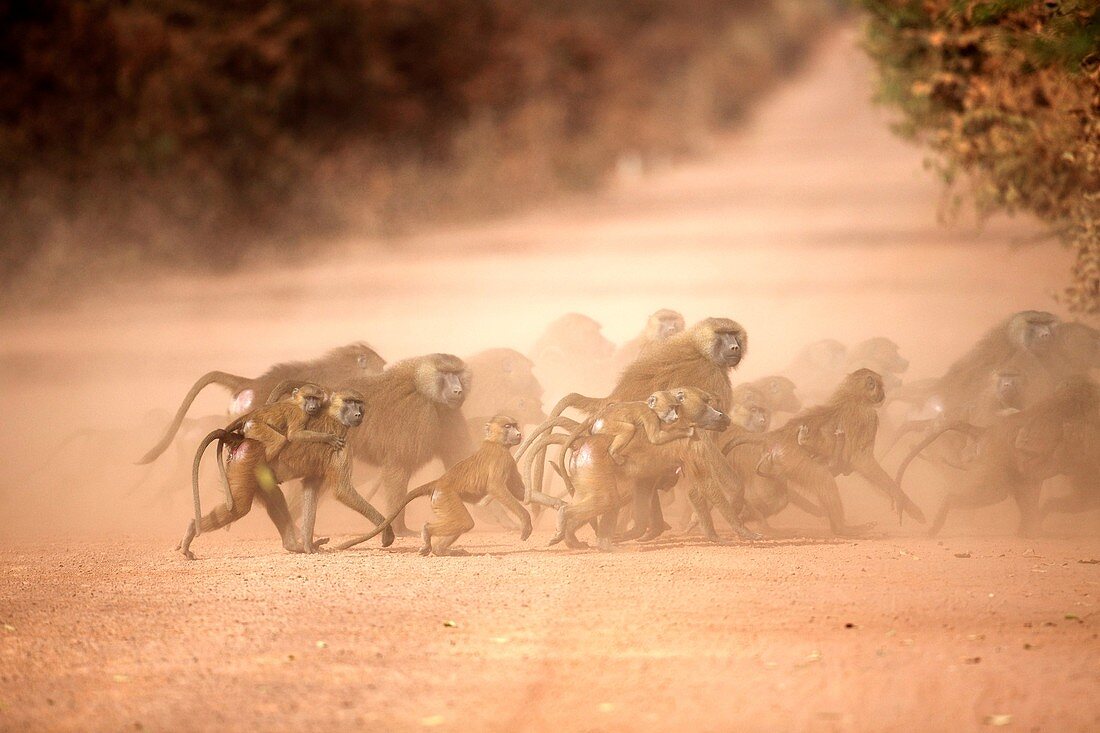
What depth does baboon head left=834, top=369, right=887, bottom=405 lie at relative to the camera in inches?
318

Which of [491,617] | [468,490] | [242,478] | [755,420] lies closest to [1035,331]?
[755,420]

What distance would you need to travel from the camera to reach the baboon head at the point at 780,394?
9156 mm

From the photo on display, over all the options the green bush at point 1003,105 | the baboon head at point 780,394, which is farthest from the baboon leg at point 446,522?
the green bush at point 1003,105

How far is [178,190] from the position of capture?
20.4 m

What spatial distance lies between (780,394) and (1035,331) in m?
1.53

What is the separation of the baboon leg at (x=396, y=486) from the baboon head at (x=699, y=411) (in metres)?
1.58

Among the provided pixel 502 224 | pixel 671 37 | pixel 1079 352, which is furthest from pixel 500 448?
pixel 671 37

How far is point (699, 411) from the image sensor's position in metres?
7.58

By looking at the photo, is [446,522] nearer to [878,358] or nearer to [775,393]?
[775,393]

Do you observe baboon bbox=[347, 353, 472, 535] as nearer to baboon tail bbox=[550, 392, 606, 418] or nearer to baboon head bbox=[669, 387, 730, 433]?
baboon tail bbox=[550, 392, 606, 418]

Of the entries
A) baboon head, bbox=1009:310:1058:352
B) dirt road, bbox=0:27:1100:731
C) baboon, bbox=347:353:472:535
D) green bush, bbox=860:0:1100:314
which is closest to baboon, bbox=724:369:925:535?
dirt road, bbox=0:27:1100:731

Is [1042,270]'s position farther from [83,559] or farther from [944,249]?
[83,559]

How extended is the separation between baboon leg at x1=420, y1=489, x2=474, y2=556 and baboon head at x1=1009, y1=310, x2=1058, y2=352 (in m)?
3.73

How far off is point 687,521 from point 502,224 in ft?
60.5
